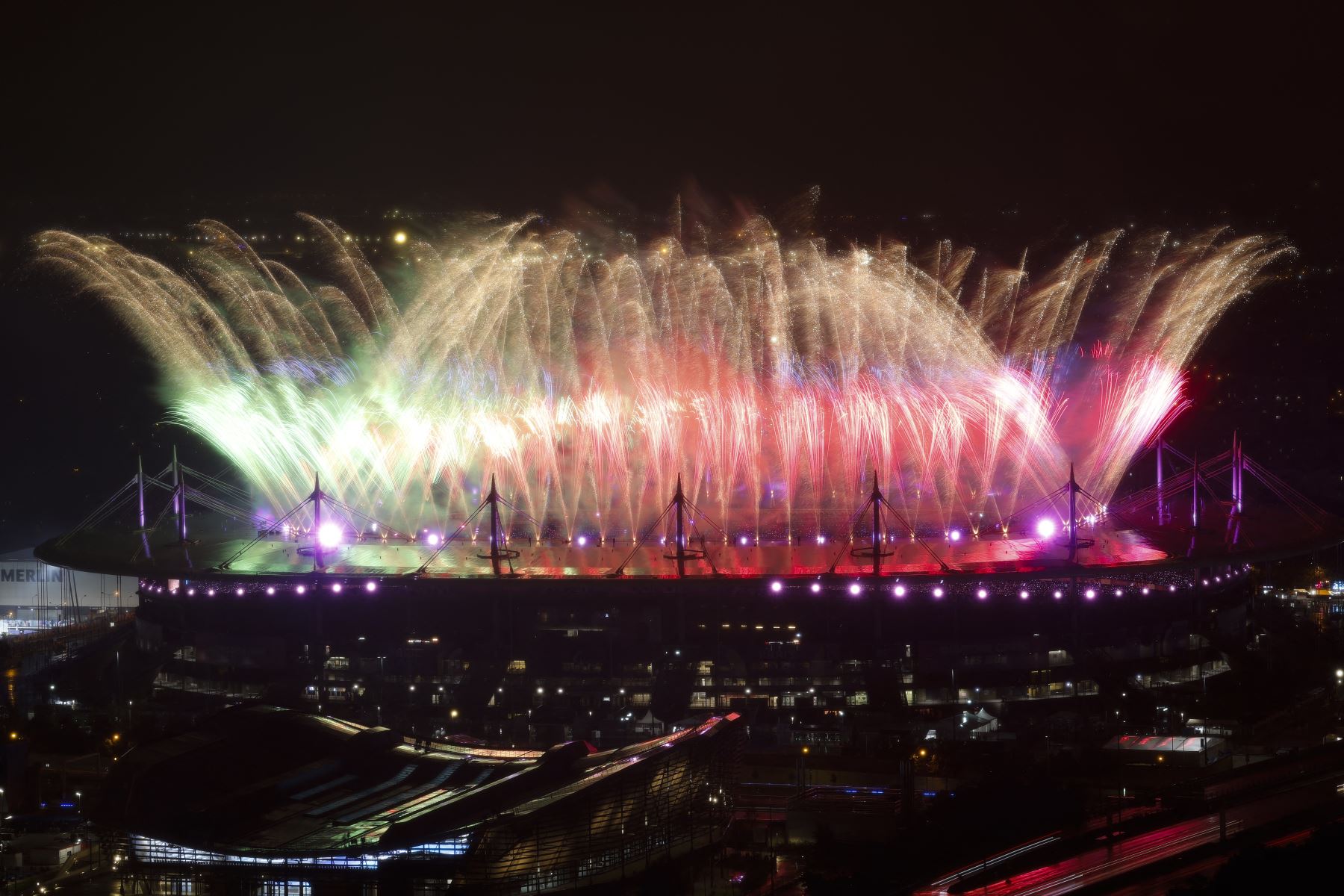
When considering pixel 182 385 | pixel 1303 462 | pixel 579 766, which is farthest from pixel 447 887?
pixel 1303 462

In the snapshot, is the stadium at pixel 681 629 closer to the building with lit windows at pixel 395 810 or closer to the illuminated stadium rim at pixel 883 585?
the illuminated stadium rim at pixel 883 585

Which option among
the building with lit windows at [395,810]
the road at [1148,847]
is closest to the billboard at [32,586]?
the building with lit windows at [395,810]

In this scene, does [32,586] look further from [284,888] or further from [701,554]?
[284,888]

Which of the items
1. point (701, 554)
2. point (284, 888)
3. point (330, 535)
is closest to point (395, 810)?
point (284, 888)

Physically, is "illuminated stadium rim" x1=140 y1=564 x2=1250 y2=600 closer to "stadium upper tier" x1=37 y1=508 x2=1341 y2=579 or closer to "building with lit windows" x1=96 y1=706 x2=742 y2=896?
"stadium upper tier" x1=37 y1=508 x2=1341 y2=579

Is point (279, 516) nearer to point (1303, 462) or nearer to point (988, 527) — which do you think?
point (988, 527)
